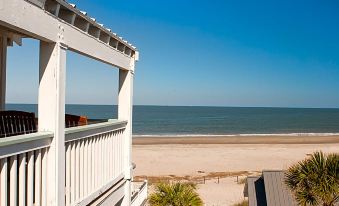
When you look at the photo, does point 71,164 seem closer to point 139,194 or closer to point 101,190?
point 101,190

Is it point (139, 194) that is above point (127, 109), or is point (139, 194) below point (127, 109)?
below

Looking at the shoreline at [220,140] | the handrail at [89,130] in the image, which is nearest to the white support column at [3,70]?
the handrail at [89,130]

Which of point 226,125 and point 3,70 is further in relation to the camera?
point 226,125

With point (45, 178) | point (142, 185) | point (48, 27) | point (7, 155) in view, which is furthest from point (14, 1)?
point (142, 185)

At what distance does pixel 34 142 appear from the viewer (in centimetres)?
409

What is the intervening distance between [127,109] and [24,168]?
13.6 feet

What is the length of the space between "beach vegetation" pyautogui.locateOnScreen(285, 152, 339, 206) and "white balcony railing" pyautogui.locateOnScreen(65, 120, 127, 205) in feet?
12.9

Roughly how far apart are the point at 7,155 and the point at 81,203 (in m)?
2.12

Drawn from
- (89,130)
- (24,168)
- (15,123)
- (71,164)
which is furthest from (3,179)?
(89,130)

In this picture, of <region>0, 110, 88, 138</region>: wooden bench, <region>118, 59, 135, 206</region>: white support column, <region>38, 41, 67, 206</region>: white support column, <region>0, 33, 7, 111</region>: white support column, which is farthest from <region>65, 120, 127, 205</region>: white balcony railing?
<region>0, 33, 7, 111</region>: white support column

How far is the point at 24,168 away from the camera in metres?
3.96

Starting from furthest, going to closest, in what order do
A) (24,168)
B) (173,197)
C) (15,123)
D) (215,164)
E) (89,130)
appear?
(215,164)
(173,197)
(89,130)
(15,123)
(24,168)

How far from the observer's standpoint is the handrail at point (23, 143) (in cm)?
357

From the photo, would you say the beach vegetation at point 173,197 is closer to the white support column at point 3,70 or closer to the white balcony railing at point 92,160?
the white balcony railing at point 92,160
